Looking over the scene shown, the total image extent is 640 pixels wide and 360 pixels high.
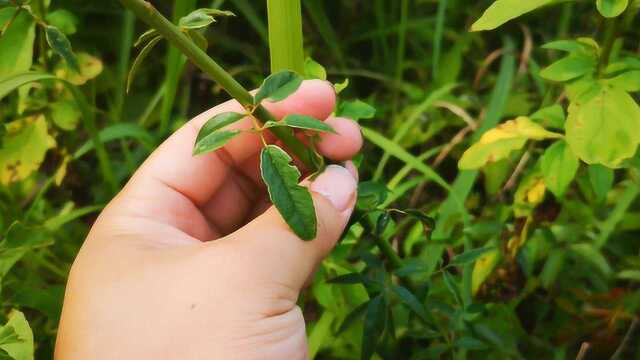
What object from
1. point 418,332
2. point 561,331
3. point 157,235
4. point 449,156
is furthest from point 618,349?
point 157,235

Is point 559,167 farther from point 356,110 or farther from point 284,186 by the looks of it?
point 284,186

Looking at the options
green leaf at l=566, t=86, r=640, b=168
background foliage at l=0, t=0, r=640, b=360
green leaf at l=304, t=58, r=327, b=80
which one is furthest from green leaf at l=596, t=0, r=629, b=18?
green leaf at l=304, t=58, r=327, b=80

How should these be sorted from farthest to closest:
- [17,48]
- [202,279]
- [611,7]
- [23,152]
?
[23,152] < [17,48] < [611,7] < [202,279]

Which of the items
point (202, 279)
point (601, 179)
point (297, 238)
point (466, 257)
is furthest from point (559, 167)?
point (202, 279)

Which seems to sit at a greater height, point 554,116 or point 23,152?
point 554,116

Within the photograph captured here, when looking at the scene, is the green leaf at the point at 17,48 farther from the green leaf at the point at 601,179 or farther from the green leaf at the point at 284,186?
the green leaf at the point at 601,179

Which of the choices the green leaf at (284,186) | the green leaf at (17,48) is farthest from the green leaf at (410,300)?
the green leaf at (17,48)

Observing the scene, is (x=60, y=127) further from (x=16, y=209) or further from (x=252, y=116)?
(x=252, y=116)
